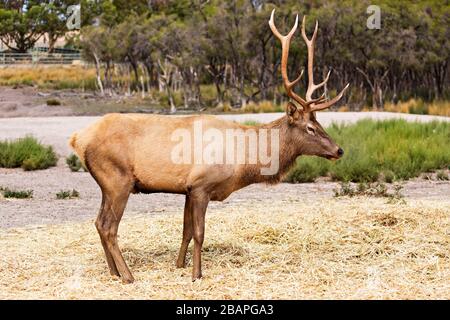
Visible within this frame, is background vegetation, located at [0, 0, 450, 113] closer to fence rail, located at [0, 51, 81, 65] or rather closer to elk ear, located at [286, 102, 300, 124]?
fence rail, located at [0, 51, 81, 65]

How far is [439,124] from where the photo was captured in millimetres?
22234

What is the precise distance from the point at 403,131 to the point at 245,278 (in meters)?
13.3

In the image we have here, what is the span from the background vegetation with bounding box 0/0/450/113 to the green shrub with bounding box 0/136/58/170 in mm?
23408

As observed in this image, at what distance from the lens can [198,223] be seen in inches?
317

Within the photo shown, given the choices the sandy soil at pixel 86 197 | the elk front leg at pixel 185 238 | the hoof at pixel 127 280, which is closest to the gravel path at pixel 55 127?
the sandy soil at pixel 86 197

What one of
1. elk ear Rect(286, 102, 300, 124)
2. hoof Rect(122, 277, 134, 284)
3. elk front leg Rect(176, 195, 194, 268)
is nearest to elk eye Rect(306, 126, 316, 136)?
elk ear Rect(286, 102, 300, 124)

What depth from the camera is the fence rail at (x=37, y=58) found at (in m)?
57.6

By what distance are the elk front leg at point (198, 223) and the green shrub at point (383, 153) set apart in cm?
632

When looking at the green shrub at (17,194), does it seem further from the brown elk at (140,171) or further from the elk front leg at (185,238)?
the brown elk at (140,171)

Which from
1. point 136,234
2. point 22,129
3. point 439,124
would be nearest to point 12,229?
point 136,234

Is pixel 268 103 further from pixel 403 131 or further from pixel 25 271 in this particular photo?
pixel 25 271

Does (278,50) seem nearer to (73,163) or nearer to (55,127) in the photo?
(55,127)

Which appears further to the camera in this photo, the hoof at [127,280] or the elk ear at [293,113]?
the elk ear at [293,113]

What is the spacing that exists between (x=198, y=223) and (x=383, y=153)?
11.1m
